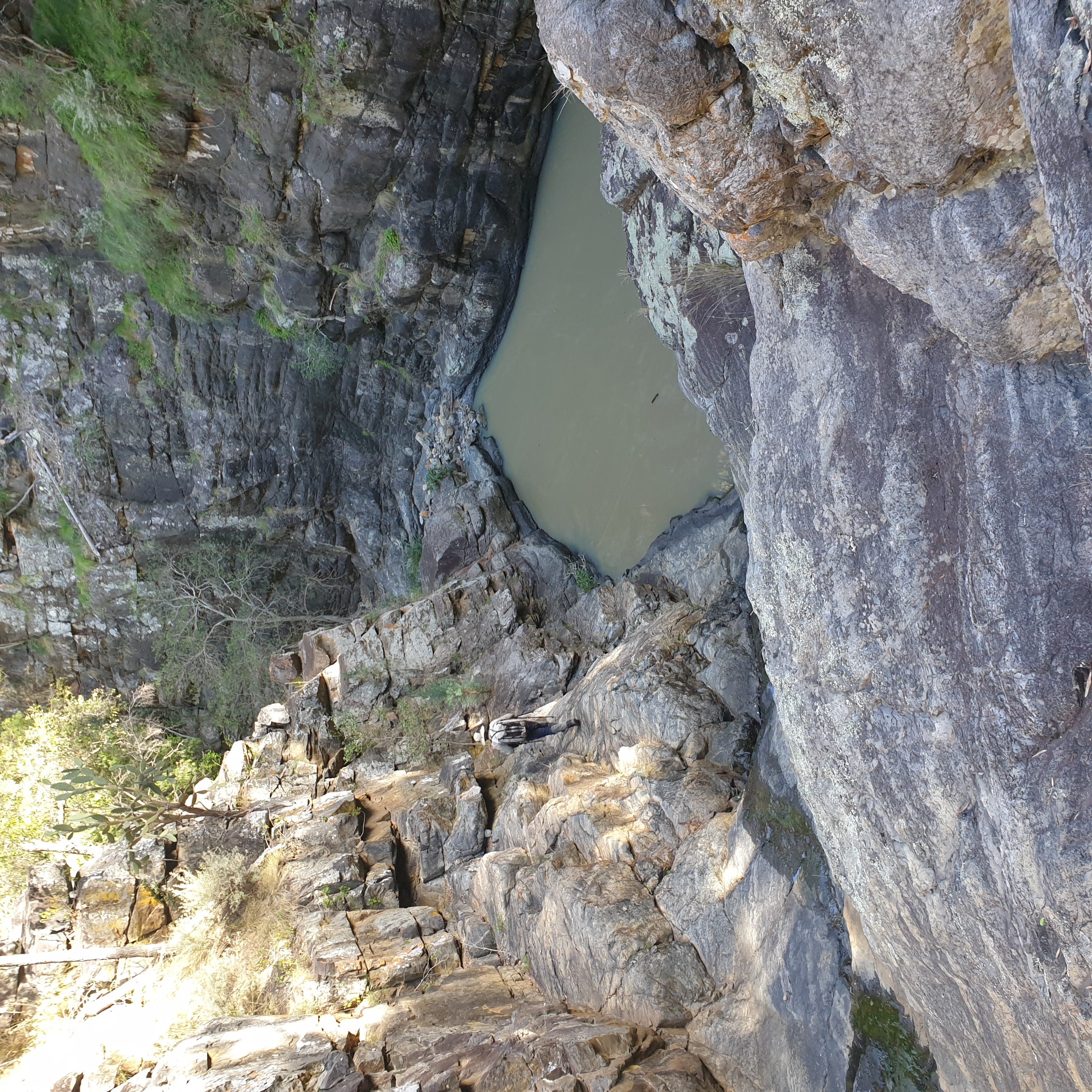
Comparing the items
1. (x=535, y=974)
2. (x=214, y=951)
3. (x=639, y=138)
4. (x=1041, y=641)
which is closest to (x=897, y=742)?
(x=1041, y=641)

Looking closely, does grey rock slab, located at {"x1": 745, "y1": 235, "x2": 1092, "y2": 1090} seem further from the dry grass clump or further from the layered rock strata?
the dry grass clump

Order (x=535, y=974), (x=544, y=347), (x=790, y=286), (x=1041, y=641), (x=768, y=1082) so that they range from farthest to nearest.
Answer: (x=544, y=347), (x=535, y=974), (x=768, y=1082), (x=790, y=286), (x=1041, y=641)

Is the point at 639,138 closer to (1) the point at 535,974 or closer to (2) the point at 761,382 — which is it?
(2) the point at 761,382

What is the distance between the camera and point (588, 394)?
857 cm

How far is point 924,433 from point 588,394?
6.22 meters

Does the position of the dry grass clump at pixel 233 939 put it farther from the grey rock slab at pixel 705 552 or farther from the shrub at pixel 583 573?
the grey rock slab at pixel 705 552

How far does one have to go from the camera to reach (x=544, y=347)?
9.29m

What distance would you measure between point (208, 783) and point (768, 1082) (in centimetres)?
804

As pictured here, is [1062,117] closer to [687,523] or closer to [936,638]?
[936,638]

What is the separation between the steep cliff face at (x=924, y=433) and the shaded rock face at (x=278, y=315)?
661 centimetres

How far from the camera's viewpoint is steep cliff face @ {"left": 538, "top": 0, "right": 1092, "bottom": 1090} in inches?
76.7

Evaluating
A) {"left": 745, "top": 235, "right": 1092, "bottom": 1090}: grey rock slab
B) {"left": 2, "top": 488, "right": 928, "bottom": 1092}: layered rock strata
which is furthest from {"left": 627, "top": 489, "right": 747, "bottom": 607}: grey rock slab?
{"left": 745, "top": 235, "right": 1092, "bottom": 1090}: grey rock slab

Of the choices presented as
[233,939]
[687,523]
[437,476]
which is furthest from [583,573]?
[233,939]

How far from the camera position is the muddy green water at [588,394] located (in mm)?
7562
